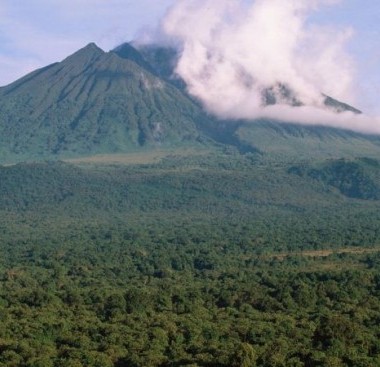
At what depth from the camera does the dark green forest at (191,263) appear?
3831 cm

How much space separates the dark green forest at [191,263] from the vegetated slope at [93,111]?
660 inches

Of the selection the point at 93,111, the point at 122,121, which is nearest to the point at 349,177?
the point at 122,121

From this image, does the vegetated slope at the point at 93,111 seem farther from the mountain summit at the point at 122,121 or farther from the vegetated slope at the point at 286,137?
the vegetated slope at the point at 286,137

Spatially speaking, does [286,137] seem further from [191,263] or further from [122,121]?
[191,263]

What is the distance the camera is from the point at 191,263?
7450cm

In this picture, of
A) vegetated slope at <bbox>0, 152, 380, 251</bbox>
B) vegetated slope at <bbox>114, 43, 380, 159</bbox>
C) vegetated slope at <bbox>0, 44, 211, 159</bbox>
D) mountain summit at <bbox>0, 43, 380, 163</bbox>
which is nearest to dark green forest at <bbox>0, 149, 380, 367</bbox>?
vegetated slope at <bbox>0, 152, 380, 251</bbox>

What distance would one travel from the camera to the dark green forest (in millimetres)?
38312

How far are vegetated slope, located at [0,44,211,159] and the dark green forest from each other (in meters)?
16.8

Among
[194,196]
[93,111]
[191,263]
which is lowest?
[191,263]

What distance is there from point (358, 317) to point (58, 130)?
136795 mm

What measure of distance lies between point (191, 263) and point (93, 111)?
108 metres

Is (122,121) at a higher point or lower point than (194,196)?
higher

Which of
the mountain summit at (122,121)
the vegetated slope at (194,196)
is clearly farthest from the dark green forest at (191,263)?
the mountain summit at (122,121)

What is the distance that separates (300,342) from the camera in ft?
A: 129
